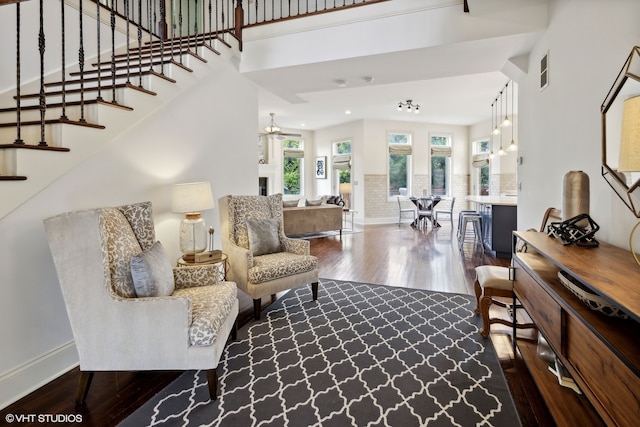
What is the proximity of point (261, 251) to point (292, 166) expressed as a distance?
7.87m

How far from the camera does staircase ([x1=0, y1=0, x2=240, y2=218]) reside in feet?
5.71

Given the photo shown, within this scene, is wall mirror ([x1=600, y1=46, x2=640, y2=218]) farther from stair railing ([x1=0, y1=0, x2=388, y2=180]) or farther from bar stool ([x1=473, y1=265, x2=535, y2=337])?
stair railing ([x1=0, y1=0, x2=388, y2=180])

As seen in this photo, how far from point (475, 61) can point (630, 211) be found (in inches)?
107

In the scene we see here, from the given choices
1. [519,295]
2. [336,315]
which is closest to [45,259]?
[336,315]

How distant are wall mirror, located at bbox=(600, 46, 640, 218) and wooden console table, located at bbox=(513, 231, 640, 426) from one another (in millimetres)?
332

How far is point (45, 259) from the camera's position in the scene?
2059 millimetres

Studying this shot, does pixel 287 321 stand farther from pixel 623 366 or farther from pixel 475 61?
pixel 475 61

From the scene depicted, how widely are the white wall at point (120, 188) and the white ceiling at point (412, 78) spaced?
2.70 ft

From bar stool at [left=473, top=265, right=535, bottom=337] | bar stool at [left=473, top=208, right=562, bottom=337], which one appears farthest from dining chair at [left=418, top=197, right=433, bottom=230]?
bar stool at [left=473, top=265, right=535, bottom=337]

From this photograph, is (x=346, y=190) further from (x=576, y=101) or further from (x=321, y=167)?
(x=576, y=101)

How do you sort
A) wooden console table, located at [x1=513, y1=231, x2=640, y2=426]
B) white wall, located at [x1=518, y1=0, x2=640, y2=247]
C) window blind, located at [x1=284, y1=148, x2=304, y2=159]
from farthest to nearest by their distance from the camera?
window blind, located at [x1=284, y1=148, x2=304, y2=159] → white wall, located at [x1=518, y1=0, x2=640, y2=247] → wooden console table, located at [x1=513, y1=231, x2=640, y2=426]

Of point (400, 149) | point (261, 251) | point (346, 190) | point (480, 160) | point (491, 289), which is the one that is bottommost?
point (491, 289)

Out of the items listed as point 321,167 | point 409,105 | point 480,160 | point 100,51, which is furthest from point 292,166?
point 100,51

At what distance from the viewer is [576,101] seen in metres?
2.32
